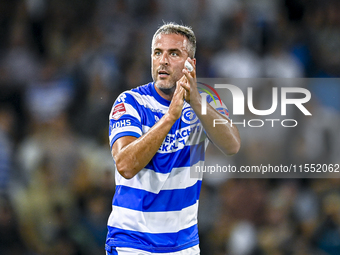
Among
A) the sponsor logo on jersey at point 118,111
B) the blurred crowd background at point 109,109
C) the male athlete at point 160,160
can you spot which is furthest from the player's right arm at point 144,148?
the blurred crowd background at point 109,109

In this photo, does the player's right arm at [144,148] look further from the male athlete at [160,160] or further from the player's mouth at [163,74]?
the player's mouth at [163,74]

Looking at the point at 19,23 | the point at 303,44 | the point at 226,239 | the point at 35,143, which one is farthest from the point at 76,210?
the point at 303,44

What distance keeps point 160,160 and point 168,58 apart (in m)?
0.76

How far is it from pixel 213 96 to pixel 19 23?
13.3 ft

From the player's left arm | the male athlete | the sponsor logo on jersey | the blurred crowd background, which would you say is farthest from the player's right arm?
the blurred crowd background

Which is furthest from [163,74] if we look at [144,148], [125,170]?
[125,170]

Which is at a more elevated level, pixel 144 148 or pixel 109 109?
pixel 109 109

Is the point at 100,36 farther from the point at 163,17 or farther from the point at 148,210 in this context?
the point at 148,210

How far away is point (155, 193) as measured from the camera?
277 cm

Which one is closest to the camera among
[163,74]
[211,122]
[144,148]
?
[144,148]

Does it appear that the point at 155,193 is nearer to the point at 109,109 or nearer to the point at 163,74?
the point at 163,74

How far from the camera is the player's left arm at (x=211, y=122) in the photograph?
8.83 feet

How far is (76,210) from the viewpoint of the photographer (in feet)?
16.6

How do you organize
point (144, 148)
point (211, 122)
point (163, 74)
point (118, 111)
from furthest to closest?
point (163, 74), point (118, 111), point (211, 122), point (144, 148)
